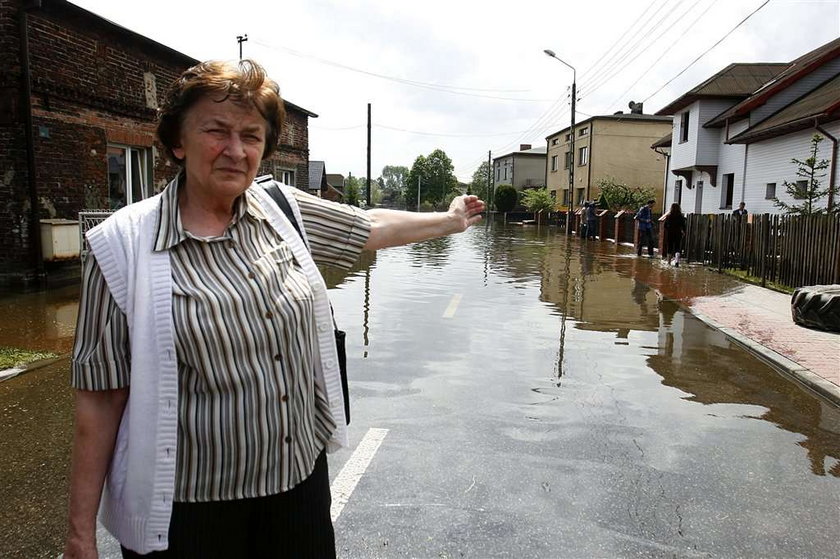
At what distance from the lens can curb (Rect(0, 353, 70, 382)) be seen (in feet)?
19.3

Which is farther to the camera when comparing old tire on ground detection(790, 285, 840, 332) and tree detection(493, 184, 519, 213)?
tree detection(493, 184, 519, 213)

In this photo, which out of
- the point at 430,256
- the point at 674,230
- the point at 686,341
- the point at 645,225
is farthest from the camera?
the point at 645,225

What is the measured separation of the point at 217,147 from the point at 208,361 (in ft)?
1.95

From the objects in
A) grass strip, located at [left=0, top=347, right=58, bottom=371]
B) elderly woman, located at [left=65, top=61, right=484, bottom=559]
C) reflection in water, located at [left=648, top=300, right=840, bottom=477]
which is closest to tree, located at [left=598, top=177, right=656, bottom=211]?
reflection in water, located at [left=648, top=300, right=840, bottom=477]

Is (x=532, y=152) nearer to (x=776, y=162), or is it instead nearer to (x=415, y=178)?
(x=415, y=178)

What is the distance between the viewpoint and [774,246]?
13.2m

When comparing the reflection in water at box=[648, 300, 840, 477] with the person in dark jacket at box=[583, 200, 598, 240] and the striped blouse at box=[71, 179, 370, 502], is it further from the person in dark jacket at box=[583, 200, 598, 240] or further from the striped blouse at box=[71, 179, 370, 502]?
the person in dark jacket at box=[583, 200, 598, 240]

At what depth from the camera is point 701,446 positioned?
449 cm

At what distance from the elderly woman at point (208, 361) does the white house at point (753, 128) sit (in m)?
19.0

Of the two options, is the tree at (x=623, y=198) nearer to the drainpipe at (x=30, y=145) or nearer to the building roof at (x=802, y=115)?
the building roof at (x=802, y=115)

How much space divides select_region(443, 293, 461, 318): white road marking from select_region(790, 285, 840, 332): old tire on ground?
15.4 feet

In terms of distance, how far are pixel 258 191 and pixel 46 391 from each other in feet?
15.1

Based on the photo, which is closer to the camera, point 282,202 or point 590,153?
point 282,202

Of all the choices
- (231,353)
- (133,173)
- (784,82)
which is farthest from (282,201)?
(784,82)
